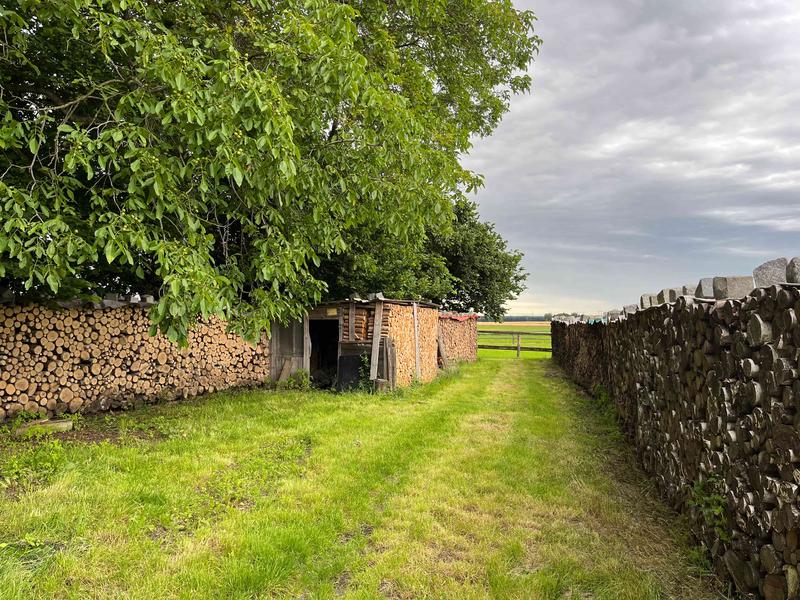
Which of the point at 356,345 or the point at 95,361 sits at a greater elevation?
the point at 356,345

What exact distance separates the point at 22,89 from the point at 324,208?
3805mm

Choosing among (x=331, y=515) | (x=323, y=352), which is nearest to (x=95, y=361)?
(x=323, y=352)

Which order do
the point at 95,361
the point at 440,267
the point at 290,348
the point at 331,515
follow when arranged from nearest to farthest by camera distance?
the point at 331,515 < the point at 95,361 < the point at 290,348 < the point at 440,267

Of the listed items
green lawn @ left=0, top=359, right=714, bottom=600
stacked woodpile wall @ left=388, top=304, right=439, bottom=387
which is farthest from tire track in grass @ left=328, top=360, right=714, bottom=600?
stacked woodpile wall @ left=388, top=304, right=439, bottom=387

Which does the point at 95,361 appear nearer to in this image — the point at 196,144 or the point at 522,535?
the point at 196,144

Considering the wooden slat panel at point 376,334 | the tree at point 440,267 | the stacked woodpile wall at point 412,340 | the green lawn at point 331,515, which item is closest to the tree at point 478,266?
the tree at point 440,267

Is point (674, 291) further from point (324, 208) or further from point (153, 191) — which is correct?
point (153, 191)

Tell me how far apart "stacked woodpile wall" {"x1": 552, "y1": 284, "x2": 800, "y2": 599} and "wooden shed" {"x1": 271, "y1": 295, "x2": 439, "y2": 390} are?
593 centimetres

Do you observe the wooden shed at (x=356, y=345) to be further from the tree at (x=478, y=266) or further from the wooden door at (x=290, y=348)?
the tree at (x=478, y=266)

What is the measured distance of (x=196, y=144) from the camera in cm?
471

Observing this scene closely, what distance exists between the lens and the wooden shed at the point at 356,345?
1009cm

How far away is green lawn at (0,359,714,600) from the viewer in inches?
116

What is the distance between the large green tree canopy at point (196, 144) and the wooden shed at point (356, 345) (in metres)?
3.09

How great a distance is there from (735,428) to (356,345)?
799 centimetres
